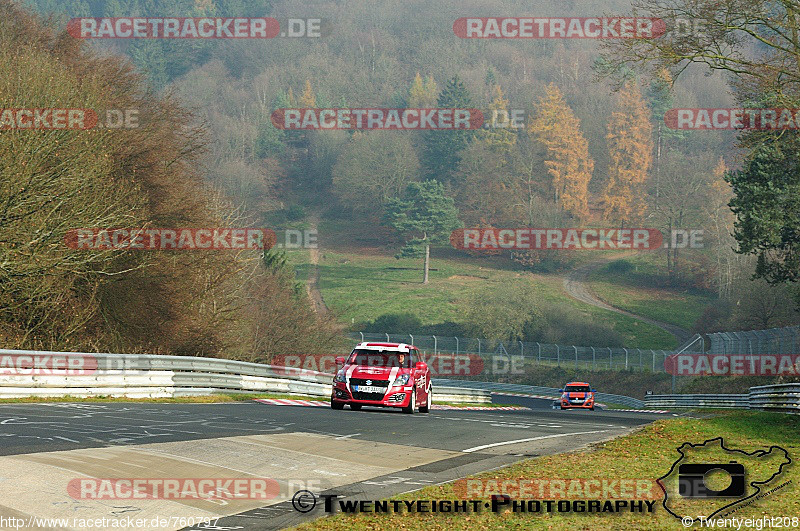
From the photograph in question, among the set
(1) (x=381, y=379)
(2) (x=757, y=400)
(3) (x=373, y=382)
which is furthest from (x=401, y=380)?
(2) (x=757, y=400)

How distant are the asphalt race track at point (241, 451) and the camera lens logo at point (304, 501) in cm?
8

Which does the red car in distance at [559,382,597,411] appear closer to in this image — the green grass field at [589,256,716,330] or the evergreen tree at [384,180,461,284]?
the green grass field at [589,256,716,330]

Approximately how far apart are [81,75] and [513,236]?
3449 inches

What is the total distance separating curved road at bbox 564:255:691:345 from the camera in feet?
309

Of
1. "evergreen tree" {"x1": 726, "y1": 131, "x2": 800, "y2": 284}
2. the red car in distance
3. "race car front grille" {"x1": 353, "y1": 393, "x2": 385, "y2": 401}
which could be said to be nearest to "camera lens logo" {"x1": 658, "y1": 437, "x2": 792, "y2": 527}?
"race car front grille" {"x1": 353, "y1": 393, "x2": 385, "y2": 401}

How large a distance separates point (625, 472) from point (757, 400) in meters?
20.6

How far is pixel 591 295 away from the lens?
105438 mm

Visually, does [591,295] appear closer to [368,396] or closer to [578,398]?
[578,398]

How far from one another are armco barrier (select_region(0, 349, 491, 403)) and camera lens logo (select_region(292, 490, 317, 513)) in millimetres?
12790

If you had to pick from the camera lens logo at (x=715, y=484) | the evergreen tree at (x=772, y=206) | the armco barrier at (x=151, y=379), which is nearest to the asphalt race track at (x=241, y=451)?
the armco barrier at (x=151, y=379)

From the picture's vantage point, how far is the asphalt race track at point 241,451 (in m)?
8.91

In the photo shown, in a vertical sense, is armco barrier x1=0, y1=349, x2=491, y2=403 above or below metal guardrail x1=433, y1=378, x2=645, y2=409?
above

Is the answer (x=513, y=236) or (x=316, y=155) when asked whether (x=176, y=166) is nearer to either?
(x=513, y=236)

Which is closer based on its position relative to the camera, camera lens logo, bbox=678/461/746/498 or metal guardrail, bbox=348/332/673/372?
camera lens logo, bbox=678/461/746/498
